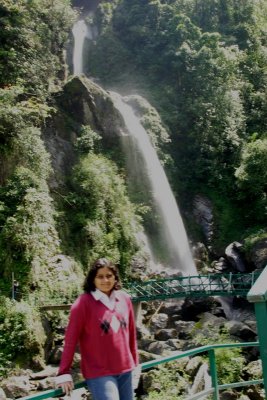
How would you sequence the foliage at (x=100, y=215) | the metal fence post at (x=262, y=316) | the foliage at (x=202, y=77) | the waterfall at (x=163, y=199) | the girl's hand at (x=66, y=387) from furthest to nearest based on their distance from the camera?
the foliage at (x=202, y=77) < the waterfall at (x=163, y=199) < the foliage at (x=100, y=215) < the girl's hand at (x=66, y=387) < the metal fence post at (x=262, y=316)

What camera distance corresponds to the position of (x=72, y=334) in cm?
243

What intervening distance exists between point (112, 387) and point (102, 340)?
26cm

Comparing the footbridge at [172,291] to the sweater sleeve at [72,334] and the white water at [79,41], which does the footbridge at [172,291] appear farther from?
the white water at [79,41]

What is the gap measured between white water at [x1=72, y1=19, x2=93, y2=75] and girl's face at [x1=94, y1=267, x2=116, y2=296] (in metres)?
30.3

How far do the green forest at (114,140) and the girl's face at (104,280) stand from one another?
8.34 metres

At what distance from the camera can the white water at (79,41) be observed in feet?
106

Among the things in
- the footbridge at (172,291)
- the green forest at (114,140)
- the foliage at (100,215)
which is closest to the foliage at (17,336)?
the green forest at (114,140)

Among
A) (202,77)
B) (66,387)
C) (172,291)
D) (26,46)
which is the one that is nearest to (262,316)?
(66,387)

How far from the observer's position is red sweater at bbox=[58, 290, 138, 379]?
2428mm

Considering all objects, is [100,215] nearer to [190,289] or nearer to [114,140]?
[190,289]

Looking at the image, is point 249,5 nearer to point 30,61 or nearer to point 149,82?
point 149,82

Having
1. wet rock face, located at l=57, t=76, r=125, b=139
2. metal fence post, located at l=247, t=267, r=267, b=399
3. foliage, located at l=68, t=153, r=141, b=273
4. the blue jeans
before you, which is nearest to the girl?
the blue jeans

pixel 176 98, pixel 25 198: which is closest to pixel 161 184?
pixel 176 98

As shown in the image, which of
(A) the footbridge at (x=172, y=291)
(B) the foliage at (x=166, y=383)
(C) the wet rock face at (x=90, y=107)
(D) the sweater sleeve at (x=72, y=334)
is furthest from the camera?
(C) the wet rock face at (x=90, y=107)
